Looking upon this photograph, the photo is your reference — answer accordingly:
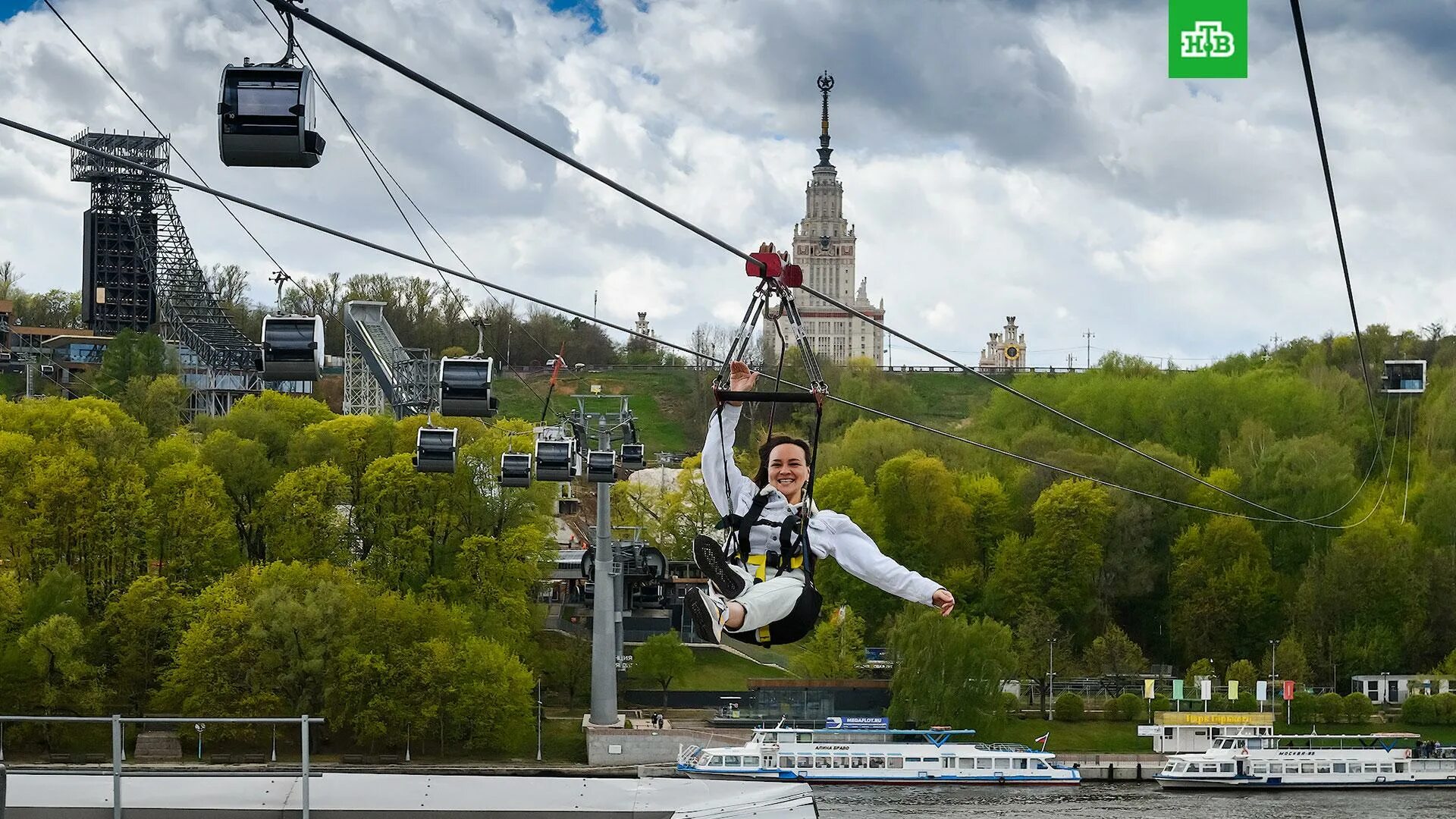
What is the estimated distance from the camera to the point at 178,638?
224 feet

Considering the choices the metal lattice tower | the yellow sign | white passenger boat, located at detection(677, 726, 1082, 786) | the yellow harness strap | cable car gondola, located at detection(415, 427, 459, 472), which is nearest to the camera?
the yellow harness strap

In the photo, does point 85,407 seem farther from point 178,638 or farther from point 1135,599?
point 1135,599

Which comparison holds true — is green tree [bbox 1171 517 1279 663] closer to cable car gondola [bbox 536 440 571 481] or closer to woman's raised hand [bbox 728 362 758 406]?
cable car gondola [bbox 536 440 571 481]

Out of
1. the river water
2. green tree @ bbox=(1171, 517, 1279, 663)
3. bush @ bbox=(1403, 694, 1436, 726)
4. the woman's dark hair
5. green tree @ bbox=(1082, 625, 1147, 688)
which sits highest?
the woman's dark hair

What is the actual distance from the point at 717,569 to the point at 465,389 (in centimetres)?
2071

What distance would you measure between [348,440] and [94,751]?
16.9 m

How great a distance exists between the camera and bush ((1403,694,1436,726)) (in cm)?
7850

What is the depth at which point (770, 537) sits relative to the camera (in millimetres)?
19406

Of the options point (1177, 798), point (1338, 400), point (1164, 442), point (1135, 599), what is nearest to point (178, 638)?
point (1177, 798)

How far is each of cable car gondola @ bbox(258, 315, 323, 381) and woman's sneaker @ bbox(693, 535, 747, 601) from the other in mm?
15247

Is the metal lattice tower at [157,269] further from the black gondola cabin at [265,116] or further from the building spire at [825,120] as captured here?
the black gondola cabin at [265,116]

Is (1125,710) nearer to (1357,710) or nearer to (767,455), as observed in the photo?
(1357,710)

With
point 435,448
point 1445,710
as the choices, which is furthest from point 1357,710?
point 435,448

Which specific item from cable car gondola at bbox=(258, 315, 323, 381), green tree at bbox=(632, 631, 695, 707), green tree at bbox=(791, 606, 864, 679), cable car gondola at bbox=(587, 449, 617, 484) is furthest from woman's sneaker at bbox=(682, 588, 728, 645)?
green tree at bbox=(791, 606, 864, 679)
